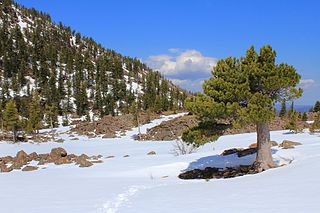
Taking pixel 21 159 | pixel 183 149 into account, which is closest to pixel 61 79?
pixel 21 159

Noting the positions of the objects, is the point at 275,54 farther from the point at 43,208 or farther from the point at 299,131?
the point at 299,131

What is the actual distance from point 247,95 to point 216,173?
6.36 meters

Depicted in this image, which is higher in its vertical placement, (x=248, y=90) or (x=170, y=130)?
(x=248, y=90)

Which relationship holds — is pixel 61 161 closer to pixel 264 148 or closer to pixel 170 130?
pixel 264 148

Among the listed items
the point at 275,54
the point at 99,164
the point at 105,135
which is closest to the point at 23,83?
the point at 105,135

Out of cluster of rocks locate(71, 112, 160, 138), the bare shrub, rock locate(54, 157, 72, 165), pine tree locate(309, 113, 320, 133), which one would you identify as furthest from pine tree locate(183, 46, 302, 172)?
cluster of rocks locate(71, 112, 160, 138)

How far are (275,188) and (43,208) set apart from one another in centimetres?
901

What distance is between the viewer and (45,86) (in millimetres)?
112562

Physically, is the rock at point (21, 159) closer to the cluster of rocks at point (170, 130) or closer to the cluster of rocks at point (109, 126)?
the cluster of rocks at point (170, 130)

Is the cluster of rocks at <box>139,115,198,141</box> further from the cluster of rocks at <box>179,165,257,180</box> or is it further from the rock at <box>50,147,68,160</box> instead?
the cluster of rocks at <box>179,165,257,180</box>

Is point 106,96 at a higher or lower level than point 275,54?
higher

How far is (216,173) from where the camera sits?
817 inches

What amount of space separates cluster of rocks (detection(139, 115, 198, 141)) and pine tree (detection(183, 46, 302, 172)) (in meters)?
40.9

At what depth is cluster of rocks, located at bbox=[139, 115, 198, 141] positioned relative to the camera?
61.2 metres
